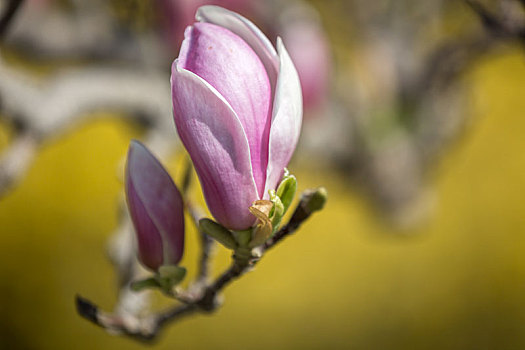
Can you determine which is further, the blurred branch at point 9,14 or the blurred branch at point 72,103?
the blurred branch at point 72,103

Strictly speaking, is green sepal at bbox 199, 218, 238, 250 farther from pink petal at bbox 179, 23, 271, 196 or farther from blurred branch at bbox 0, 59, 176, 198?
blurred branch at bbox 0, 59, 176, 198

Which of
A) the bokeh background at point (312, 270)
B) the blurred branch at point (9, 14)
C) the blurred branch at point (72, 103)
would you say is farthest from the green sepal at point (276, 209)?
the bokeh background at point (312, 270)

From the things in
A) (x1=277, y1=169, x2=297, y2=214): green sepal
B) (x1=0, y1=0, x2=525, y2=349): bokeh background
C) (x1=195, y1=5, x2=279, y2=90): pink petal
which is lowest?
(x1=0, y1=0, x2=525, y2=349): bokeh background

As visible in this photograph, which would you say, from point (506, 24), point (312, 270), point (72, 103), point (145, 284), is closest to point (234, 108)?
point (145, 284)

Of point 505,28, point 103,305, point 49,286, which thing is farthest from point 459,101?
point 49,286

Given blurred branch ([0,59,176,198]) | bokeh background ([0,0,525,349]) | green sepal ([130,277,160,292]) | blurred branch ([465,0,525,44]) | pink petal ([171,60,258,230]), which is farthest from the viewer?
bokeh background ([0,0,525,349])

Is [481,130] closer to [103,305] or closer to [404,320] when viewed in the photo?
[404,320]

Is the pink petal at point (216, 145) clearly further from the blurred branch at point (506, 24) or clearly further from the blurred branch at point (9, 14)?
the blurred branch at point (506, 24)

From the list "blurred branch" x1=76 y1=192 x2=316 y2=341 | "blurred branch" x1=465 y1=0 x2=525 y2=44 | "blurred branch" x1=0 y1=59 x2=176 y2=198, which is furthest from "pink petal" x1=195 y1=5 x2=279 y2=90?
"blurred branch" x1=0 y1=59 x2=176 y2=198
